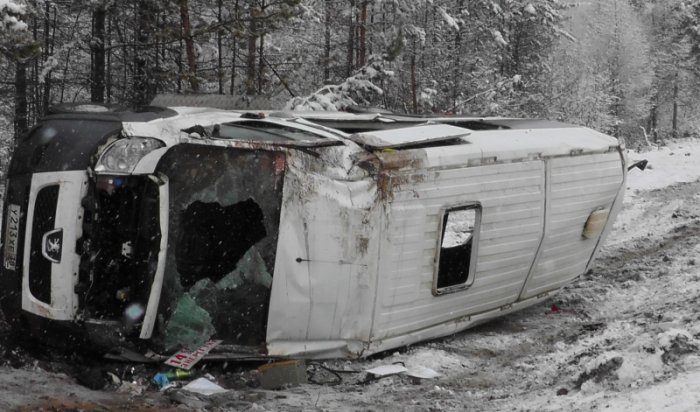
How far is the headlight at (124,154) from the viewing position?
4.65 m

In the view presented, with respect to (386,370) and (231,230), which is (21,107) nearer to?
(231,230)

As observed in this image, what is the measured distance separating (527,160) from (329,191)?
79.2 inches

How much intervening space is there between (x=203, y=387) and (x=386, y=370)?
134 cm

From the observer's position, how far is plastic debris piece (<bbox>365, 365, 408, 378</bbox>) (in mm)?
5262

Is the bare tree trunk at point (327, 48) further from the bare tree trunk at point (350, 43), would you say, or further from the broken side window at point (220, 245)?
the broken side window at point (220, 245)

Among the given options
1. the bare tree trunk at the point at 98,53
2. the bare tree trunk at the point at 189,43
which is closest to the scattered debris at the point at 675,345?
the bare tree trunk at the point at 189,43

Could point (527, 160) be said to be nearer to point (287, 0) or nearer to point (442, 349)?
point (442, 349)

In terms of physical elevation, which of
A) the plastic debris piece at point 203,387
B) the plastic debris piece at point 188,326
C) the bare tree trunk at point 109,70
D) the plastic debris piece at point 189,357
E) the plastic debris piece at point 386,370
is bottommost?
the plastic debris piece at point 203,387

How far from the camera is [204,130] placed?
489 centimetres

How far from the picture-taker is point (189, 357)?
4.89 metres

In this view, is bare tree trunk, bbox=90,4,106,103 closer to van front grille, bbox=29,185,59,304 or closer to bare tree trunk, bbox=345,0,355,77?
van front grille, bbox=29,185,59,304

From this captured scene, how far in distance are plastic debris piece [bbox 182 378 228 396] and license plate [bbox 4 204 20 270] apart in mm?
1462

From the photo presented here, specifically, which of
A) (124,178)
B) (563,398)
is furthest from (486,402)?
(124,178)

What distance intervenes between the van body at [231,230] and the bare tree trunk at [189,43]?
6.27m
